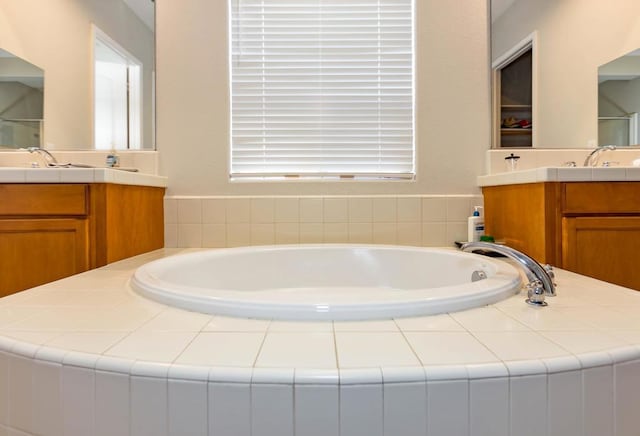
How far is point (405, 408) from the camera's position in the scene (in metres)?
0.57

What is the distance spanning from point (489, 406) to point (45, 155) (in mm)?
2354

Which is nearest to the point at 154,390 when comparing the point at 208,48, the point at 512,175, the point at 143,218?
the point at 143,218

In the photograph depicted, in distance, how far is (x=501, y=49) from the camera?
1.95 m

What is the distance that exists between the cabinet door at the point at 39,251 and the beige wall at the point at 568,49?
2.28 meters

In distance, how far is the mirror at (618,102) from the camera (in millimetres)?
1963

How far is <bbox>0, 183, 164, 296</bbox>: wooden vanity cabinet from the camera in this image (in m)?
1.49

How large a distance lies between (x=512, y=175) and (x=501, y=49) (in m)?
0.80

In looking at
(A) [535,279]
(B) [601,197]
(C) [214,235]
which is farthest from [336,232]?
(B) [601,197]

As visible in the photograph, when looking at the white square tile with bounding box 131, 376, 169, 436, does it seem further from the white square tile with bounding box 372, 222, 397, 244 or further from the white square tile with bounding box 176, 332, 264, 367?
the white square tile with bounding box 372, 222, 397, 244

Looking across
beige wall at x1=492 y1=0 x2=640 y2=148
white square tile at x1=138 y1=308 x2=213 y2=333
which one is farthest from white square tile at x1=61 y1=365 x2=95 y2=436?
beige wall at x1=492 y1=0 x2=640 y2=148

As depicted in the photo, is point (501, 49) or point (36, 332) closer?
point (36, 332)

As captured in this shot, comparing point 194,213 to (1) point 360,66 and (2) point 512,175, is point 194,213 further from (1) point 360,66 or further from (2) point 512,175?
(2) point 512,175

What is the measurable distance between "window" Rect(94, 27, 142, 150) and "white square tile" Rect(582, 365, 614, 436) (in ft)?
6.99

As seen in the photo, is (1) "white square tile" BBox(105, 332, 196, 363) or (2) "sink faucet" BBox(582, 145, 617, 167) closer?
(1) "white square tile" BBox(105, 332, 196, 363)
